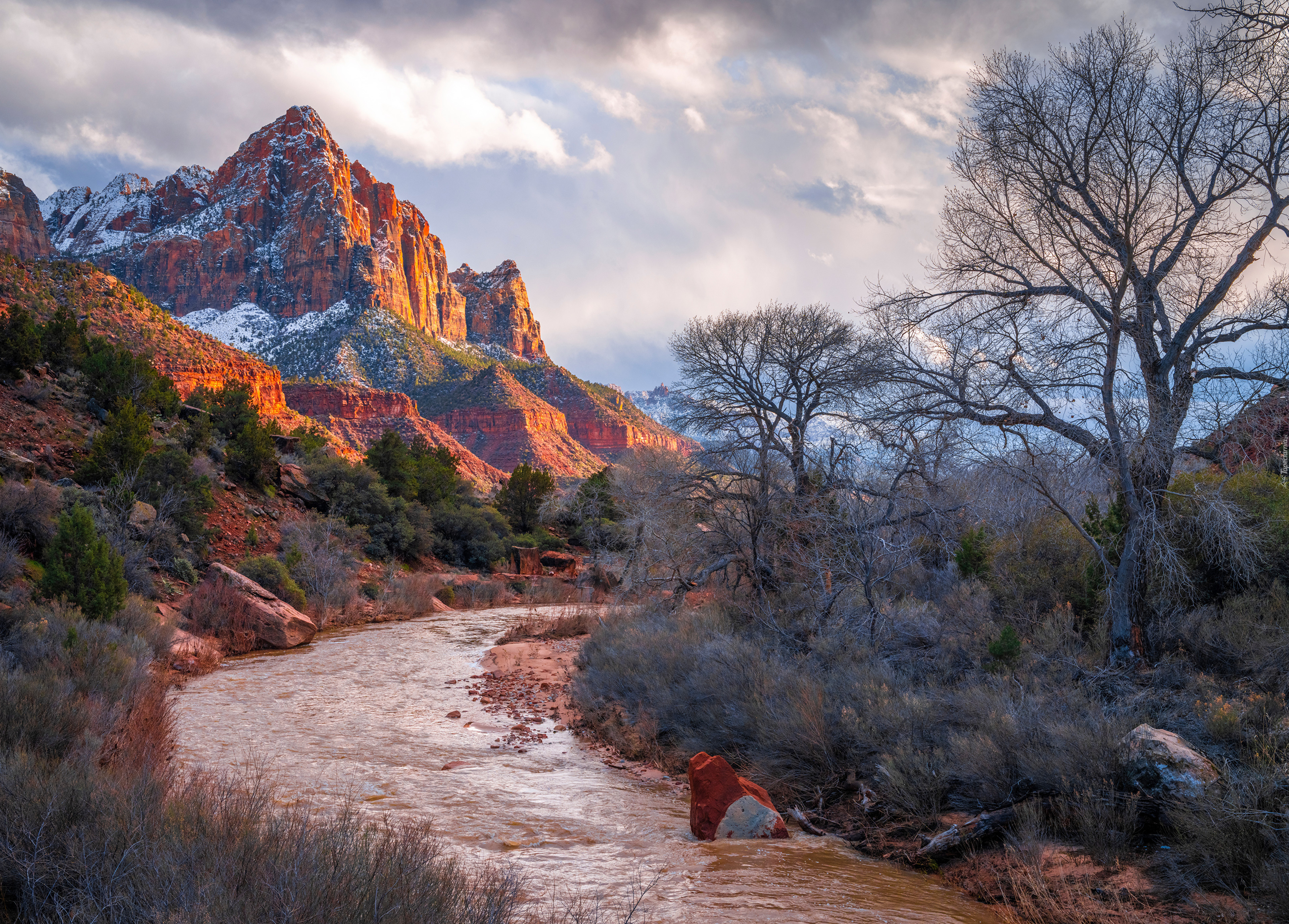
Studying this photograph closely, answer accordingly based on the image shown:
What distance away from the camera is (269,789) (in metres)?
3.91

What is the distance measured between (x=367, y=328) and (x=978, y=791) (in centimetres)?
11326

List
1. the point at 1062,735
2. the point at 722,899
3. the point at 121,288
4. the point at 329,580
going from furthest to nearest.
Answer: the point at 121,288 < the point at 329,580 < the point at 1062,735 < the point at 722,899

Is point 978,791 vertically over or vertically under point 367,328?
under

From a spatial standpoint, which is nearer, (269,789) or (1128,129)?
(269,789)

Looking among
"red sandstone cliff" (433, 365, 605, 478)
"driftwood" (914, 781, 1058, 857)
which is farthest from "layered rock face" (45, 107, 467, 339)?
"driftwood" (914, 781, 1058, 857)

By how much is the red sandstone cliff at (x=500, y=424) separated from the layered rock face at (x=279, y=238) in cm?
4525

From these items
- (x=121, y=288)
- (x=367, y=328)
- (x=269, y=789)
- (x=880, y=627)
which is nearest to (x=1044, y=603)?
(x=880, y=627)

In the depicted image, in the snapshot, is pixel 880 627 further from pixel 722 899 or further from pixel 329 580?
pixel 329 580

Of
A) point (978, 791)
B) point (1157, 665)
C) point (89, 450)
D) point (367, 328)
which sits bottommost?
point (978, 791)

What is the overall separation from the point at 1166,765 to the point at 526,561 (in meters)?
31.0

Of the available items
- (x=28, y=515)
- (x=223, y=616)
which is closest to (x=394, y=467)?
(x=223, y=616)

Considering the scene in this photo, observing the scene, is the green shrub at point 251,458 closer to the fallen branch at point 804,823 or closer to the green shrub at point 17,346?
the green shrub at point 17,346

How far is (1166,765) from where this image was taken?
470cm

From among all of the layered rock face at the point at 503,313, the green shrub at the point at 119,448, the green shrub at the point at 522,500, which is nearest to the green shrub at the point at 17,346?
the green shrub at the point at 119,448
